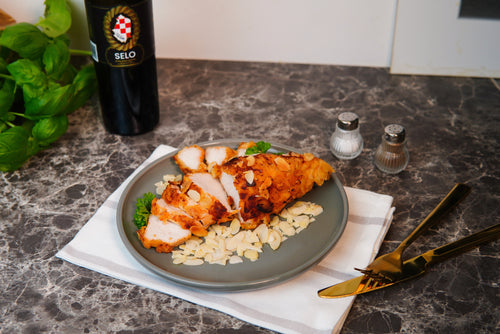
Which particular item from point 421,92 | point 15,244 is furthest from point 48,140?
point 421,92

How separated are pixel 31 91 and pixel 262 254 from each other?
682mm

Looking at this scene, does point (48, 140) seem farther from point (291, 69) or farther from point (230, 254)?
point (291, 69)

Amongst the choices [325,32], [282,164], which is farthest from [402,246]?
[325,32]

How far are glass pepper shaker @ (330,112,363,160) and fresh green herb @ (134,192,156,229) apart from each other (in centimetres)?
47

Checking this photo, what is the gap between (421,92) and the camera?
155cm

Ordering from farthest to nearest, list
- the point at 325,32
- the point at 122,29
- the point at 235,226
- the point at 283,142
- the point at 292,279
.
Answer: the point at 325,32
the point at 283,142
the point at 122,29
the point at 235,226
the point at 292,279

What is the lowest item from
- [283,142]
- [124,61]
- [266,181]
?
[283,142]

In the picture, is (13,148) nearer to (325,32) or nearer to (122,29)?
(122,29)

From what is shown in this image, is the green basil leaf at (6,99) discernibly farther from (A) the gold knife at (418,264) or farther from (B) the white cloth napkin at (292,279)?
(A) the gold knife at (418,264)

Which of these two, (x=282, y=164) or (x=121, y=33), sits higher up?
(x=121, y=33)

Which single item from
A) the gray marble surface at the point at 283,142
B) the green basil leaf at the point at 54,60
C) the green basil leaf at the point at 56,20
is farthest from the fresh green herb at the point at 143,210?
the green basil leaf at the point at 56,20

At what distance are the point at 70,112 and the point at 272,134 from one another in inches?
22.3

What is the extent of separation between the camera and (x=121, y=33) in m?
1.15

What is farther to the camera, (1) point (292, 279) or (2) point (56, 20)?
(2) point (56, 20)
